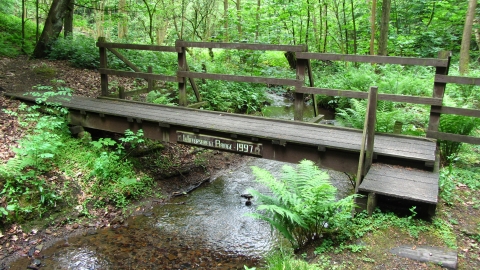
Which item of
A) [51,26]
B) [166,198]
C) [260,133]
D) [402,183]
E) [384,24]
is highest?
[384,24]

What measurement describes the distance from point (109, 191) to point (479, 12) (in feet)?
66.2

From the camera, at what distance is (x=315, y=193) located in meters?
4.41

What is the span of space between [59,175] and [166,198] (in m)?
2.26

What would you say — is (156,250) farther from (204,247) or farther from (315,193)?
(315,193)

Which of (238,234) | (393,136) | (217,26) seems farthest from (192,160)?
(217,26)

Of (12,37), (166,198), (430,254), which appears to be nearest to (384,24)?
(166,198)

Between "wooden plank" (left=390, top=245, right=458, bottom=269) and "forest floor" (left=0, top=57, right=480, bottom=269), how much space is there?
0.07 meters

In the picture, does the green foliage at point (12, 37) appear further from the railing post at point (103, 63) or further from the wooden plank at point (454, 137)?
the wooden plank at point (454, 137)

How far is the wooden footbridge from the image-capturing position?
5188mm

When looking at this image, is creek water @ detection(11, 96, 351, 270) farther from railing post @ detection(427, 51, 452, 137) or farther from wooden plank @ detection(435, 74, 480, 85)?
Result: wooden plank @ detection(435, 74, 480, 85)

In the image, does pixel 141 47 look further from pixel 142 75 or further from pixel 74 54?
pixel 74 54

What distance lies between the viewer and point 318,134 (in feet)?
22.2

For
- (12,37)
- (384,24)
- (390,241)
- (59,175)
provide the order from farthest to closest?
(12,37), (384,24), (59,175), (390,241)

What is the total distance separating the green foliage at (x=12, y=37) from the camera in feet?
46.4
